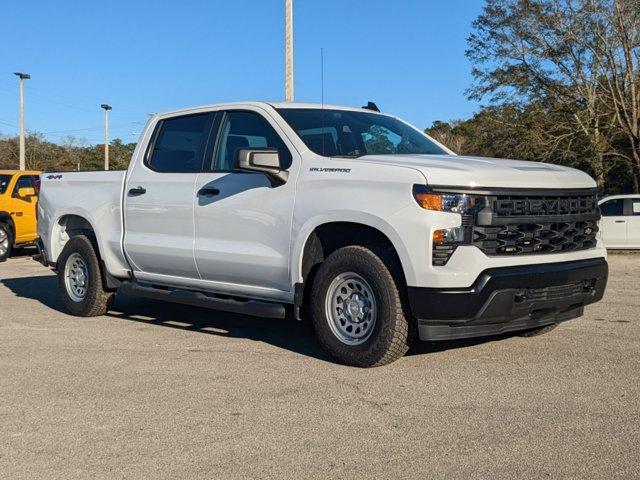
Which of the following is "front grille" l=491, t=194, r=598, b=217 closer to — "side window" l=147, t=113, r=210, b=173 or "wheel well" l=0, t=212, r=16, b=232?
"side window" l=147, t=113, r=210, b=173

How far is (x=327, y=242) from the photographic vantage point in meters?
5.90

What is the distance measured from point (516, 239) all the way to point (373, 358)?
1332mm

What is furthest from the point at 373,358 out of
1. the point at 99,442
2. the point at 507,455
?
the point at 99,442

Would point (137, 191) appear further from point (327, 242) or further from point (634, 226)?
point (634, 226)

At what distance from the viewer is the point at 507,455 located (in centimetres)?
381

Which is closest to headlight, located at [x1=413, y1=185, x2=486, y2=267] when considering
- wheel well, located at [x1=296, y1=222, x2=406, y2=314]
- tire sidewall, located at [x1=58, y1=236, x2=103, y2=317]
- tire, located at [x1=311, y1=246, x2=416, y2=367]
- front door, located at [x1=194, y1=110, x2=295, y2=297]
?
tire, located at [x1=311, y1=246, x2=416, y2=367]

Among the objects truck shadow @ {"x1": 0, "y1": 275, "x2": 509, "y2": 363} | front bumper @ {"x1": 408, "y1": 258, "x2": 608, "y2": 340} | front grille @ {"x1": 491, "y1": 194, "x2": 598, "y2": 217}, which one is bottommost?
truck shadow @ {"x1": 0, "y1": 275, "x2": 509, "y2": 363}

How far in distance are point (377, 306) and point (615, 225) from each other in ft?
43.6

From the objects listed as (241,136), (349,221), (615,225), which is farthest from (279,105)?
(615,225)

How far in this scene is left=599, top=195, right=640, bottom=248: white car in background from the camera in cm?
1691

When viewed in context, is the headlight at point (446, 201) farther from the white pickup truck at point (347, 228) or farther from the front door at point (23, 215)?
the front door at point (23, 215)

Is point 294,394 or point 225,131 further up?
point 225,131

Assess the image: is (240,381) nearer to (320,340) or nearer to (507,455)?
(320,340)

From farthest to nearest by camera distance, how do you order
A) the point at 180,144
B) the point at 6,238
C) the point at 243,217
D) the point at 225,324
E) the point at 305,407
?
the point at 6,238 < the point at 225,324 < the point at 180,144 < the point at 243,217 < the point at 305,407
